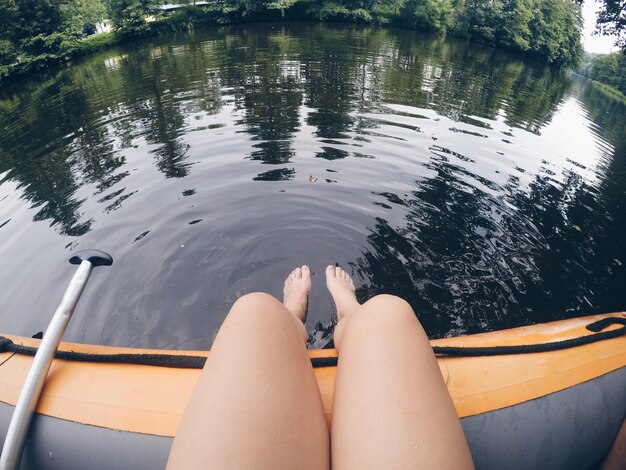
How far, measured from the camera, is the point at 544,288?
2895 millimetres

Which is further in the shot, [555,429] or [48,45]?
[48,45]

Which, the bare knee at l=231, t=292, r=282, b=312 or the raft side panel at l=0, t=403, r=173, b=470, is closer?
the raft side panel at l=0, t=403, r=173, b=470

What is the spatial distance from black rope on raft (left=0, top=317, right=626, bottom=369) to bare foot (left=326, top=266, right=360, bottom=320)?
2.74 feet

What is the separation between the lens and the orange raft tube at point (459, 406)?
1.10 metres

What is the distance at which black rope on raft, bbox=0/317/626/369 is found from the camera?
128 centimetres

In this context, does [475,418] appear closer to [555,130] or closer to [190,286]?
[190,286]

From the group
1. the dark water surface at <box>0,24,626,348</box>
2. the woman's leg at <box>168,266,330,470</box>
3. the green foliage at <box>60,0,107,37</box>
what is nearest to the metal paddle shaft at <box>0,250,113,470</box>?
the woman's leg at <box>168,266,330,470</box>

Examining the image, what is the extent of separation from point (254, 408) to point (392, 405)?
0.40 meters

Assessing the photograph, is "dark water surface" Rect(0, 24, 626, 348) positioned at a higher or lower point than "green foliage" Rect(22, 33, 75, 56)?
lower

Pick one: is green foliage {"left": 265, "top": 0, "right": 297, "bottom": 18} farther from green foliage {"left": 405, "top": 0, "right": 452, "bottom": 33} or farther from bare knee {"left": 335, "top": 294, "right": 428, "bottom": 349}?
bare knee {"left": 335, "top": 294, "right": 428, "bottom": 349}

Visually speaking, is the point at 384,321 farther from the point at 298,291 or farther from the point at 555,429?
the point at 298,291

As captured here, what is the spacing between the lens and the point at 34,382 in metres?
1.10

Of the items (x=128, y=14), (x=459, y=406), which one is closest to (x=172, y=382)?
(x=459, y=406)

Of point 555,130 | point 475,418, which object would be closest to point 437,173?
point 475,418
